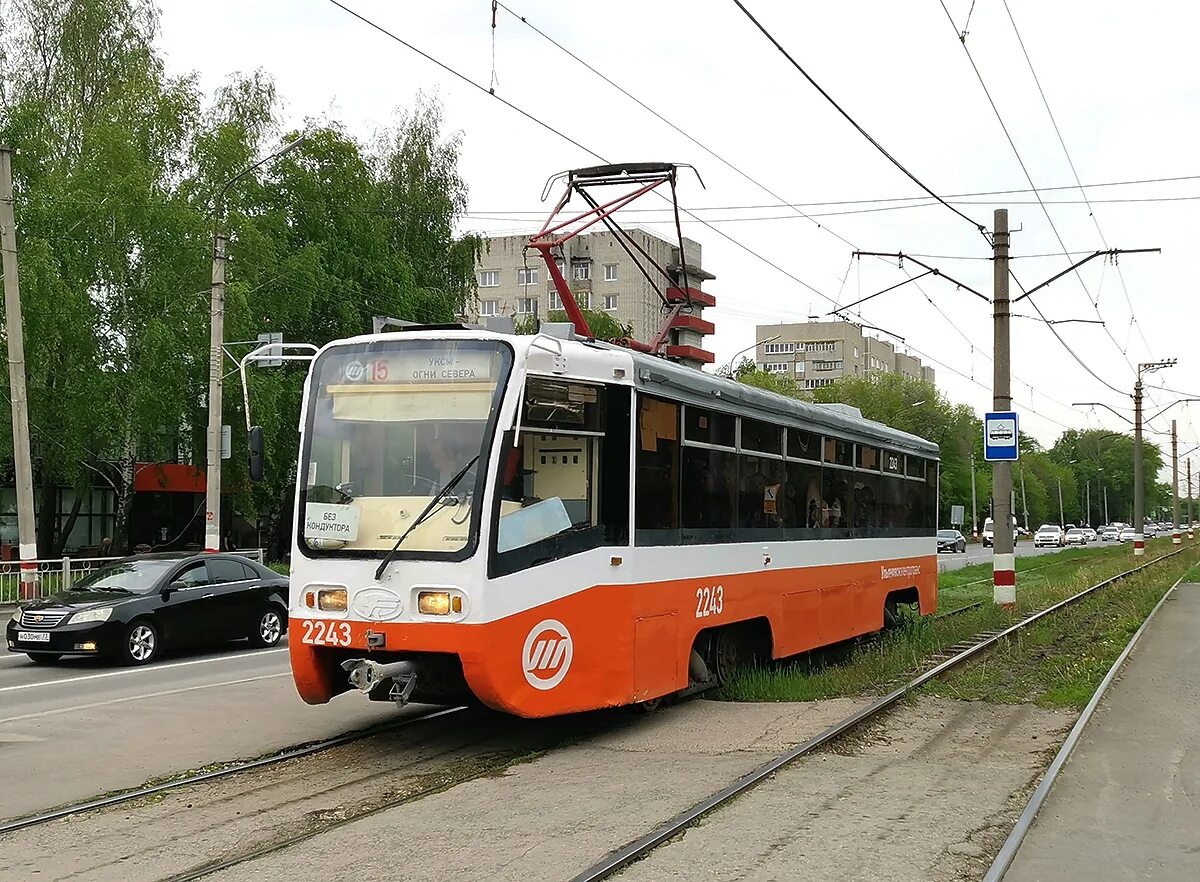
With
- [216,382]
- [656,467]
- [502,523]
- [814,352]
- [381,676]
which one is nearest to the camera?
[502,523]

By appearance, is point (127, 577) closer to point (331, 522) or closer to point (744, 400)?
point (331, 522)

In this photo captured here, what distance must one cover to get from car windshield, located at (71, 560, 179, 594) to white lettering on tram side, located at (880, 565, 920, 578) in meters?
9.16

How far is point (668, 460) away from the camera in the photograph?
10.2 meters

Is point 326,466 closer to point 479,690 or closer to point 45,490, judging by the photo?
point 479,690

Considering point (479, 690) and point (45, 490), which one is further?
point (45, 490)

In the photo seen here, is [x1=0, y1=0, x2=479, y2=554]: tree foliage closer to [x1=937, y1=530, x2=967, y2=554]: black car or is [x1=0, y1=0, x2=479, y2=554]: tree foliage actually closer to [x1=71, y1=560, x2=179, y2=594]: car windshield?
[x1=71, y1=560, x2=179, y2=594]: car windshield

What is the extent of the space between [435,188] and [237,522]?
46.6 feet

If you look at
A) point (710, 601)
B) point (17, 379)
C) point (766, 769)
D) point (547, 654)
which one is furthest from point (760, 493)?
point (17, 379)

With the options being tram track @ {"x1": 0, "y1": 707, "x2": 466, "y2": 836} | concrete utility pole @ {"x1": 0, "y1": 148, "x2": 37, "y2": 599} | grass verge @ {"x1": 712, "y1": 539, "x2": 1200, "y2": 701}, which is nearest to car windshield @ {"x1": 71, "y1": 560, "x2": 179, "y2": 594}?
concrete utility pole @ {"x1": 0, "y1": 148, "x2": 37, "y2": 599}

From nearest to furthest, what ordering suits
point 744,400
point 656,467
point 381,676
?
1. point 381,676
2. point 656,467
3. point 744,400

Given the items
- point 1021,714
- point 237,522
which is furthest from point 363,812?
point 237,522

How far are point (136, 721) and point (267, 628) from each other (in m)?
6.89

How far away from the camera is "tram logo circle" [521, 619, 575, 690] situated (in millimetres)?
8727

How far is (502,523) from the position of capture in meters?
8.66
